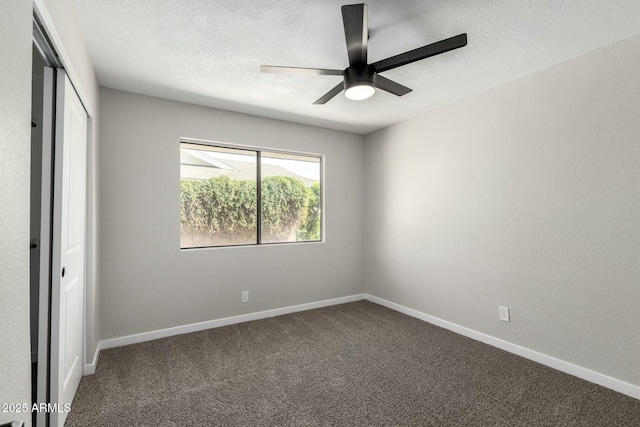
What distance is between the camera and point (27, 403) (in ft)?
3.42

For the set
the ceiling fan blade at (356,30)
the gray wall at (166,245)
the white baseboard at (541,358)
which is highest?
the ceiling fan blade at (356,30)

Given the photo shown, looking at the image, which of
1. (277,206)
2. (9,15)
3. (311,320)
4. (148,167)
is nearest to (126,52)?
(148,167)

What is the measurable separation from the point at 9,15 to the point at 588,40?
10.3ft

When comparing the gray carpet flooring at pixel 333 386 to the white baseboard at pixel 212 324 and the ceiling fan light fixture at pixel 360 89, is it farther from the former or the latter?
the ceiling fan light fixture at pixel 360 89

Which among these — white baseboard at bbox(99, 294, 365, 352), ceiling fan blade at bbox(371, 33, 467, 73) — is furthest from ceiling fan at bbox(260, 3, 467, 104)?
white baseboard at bbox(99, 294, 365, 352)

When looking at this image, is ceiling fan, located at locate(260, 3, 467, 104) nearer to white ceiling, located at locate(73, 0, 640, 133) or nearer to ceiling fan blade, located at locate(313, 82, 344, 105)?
ceiling fan blade, located at locate(313, 82, 344, 105)

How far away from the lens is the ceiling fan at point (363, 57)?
1.62 m

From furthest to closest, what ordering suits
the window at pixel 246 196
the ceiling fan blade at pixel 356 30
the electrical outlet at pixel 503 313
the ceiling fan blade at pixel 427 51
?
the window at pixel 246 196, the electrical outlet at pixel 503 313, the ceiling fan blade at pixel 427 51, the ceiling fan blade at pixel 356 30

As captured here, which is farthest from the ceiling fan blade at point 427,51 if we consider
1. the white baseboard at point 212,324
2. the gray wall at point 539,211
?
the white baseboard at point 212,324

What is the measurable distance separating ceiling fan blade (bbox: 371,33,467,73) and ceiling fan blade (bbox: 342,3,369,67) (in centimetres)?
15

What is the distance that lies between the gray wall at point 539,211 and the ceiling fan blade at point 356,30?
1.72 meters

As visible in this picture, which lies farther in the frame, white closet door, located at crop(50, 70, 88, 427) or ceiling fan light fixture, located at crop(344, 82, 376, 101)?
ceiling fan light fixture, located at crop(344, 82, 376, 101)

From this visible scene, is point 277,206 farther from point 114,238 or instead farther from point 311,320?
point 114,238

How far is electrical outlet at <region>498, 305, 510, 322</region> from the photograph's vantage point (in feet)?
9.29
